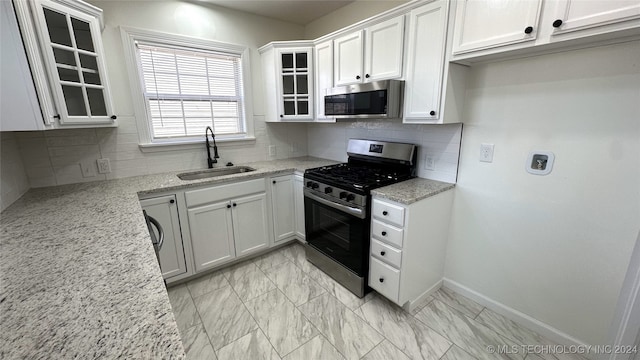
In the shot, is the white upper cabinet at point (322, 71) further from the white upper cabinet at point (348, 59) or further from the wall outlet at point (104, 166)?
the wall outlet at point (104, 166)

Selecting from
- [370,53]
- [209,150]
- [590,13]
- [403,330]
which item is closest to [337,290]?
[403,330]

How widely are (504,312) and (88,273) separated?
97.1 inches

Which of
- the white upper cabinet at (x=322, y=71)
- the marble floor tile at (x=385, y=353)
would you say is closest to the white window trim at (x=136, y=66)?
the white upper cabinet at (x=322, y=71)

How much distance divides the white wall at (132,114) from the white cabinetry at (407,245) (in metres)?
1.82

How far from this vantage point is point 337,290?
7.30 ft

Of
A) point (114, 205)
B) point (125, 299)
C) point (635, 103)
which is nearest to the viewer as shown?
point (125, 299)

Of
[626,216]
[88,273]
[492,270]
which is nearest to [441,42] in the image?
[626,216]

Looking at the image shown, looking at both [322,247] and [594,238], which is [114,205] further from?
[594,238]

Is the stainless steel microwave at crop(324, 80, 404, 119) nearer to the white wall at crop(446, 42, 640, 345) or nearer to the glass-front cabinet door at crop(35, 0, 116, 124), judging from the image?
the white wall at crop(446, 42, 640, 345)

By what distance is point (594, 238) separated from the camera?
1.51 m

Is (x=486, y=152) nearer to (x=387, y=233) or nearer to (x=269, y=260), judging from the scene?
(x=387, y=233)

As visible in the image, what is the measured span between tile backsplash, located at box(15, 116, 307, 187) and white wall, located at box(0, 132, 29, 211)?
10 centimetres

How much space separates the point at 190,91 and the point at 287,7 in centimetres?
132

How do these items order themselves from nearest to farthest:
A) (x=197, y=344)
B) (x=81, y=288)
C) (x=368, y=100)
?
(x=81, y=288)
(x=197, y=344)
(x=368, y=100)
